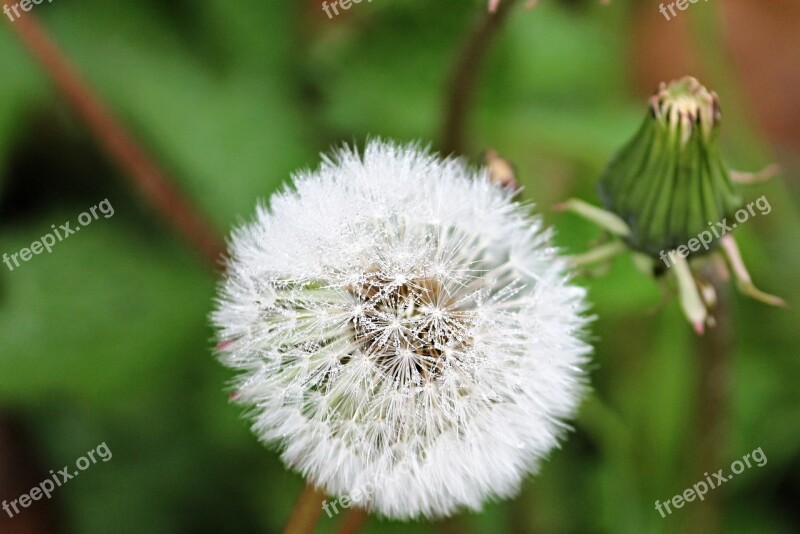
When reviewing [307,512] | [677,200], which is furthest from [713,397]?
[307,512]

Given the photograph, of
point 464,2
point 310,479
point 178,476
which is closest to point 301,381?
point 310,479

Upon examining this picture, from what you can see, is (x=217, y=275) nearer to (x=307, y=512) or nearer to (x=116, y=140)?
(x=116, y=140)

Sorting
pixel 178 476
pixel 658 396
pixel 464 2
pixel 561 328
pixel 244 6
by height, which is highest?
pixel 244 6

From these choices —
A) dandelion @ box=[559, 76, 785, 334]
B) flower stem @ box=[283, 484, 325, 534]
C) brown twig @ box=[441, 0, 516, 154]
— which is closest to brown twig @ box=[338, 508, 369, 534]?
flower stem @ box=[283, 484, 325, 534]

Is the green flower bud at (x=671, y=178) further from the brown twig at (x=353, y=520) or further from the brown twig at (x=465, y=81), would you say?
the brown twig at (x=353, y=520)

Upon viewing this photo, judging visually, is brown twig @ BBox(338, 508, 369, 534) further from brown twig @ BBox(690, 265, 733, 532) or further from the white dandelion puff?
brown twig @ BBox(690, 265, 733, 532)

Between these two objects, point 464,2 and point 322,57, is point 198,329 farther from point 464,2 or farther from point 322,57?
point 464,2
